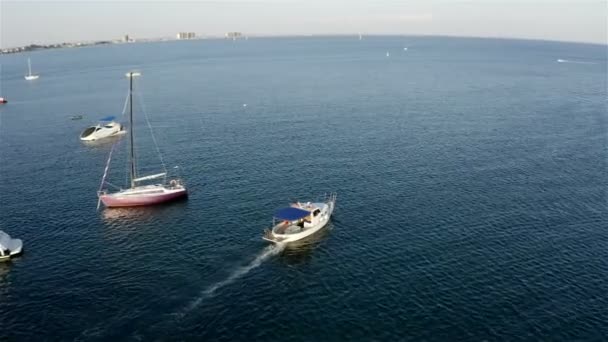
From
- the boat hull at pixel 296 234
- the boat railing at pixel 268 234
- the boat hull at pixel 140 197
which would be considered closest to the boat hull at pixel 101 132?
the boat hull at pixel 140 197

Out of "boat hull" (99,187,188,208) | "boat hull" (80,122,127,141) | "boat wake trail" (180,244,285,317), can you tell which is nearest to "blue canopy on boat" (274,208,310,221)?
"boat wake trail" (180,244,285,317)

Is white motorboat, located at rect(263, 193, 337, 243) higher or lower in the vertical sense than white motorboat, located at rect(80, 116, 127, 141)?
lower

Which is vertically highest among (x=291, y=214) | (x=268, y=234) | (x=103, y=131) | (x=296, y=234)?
(x=103, y=131)

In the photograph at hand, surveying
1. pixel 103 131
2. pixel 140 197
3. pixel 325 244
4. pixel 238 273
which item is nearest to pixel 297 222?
pixel 325 244

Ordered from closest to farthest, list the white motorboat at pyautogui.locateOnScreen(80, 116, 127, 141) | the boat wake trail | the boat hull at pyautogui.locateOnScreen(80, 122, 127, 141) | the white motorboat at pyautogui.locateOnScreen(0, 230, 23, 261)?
the boat wake trail, the white motorboat at pyautogui.locateOnScreen(0, 230, 23, 261), the boat hull at pyautogui.locateOnScreen(80, 122, 127, 141), the white motorboat at pyautogui.locateOnScreen(80, 116, 127, 141)

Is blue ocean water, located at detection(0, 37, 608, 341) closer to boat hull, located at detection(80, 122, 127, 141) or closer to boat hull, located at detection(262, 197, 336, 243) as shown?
boat hull, located at detection(262, 197, 336, 243)

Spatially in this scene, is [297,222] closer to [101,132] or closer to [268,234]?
[268,234]
